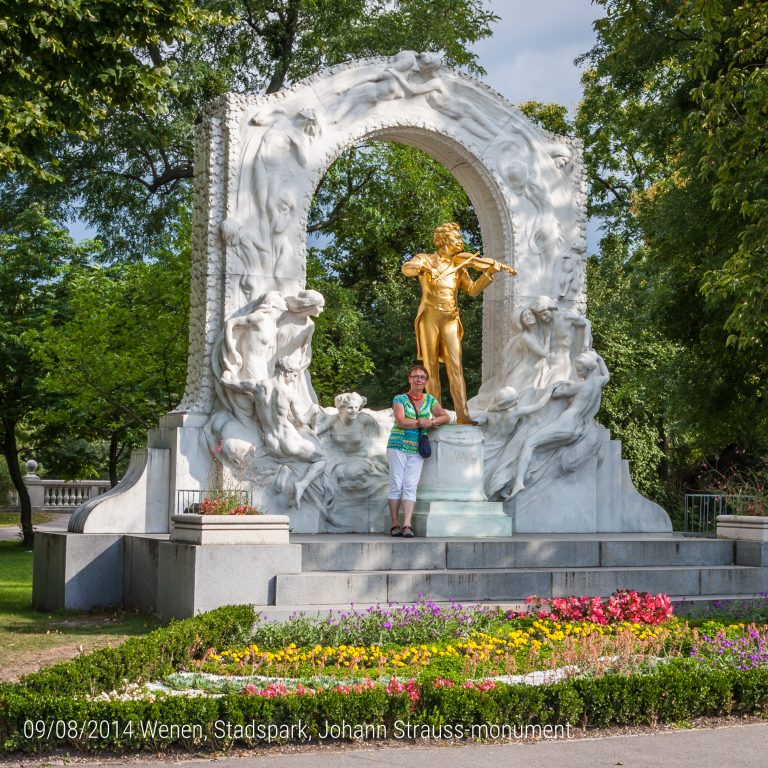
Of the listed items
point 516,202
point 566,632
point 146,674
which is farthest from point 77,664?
point 516,202

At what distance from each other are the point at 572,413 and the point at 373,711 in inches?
331

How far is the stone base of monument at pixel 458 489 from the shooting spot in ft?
42.7

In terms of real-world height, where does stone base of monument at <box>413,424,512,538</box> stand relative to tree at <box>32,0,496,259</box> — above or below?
below

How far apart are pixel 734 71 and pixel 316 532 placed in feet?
→ 26.3

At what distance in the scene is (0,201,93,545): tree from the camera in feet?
84.0

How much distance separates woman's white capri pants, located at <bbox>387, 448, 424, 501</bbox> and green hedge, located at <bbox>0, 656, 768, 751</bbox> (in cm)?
549

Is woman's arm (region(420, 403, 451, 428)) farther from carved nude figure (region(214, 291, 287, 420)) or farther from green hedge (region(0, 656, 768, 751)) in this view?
green hedge (region(0, 656, 768, 751))

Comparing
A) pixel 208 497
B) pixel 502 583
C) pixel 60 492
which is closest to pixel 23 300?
pixel 60 492

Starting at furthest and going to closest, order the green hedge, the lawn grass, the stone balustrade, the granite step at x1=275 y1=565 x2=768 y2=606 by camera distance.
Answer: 1. the stone balustrade
2. the granite step at x1=275 y1=565 x2=768 y2=606
3. the lawn grass
4. the green hedge

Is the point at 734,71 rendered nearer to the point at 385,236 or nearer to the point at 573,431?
the point at 573,431

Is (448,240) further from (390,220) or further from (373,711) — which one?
(390,220)

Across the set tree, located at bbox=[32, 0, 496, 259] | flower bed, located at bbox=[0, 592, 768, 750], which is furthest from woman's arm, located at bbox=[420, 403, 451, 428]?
tree, located at bbox=[32, 0, 496, 259]

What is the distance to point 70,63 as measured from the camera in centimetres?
1113

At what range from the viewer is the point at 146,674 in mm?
7434
